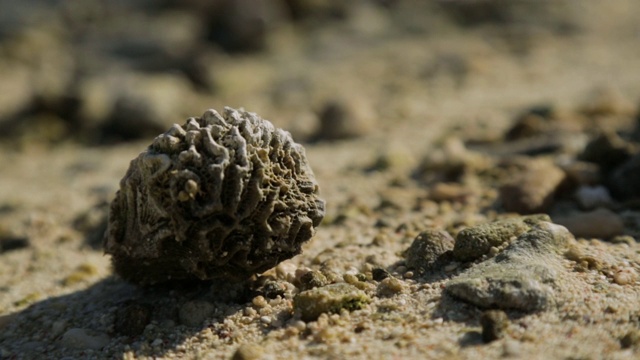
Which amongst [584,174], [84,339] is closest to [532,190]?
[584,174]

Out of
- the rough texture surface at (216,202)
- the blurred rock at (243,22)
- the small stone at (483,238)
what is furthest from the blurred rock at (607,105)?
the blurred rock at (243,22)

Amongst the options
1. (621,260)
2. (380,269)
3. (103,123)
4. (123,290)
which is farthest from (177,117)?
(621,260)

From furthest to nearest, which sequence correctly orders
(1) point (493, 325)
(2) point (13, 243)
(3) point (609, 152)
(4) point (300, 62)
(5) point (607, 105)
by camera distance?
(4) point (300, 62), (5) point (607, 105), (2) point (13, 243), (3) point (609, 152), (1) point (493, 325)

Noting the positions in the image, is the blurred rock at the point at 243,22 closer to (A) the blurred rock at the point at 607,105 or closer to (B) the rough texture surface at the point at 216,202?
(A) the blurred rock at the point at 607,105

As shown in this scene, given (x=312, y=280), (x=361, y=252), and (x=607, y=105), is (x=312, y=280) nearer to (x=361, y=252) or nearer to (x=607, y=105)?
(x=361, y=252)

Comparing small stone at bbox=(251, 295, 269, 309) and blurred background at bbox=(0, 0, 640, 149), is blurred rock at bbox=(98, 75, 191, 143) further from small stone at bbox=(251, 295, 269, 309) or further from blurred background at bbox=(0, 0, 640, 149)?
small stone at bbox=(251, 295, 269, 309)

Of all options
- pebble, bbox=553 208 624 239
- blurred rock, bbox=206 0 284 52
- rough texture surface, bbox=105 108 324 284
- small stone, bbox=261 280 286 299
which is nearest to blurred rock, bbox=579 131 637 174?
pebble, bbox=553 208 624 239
